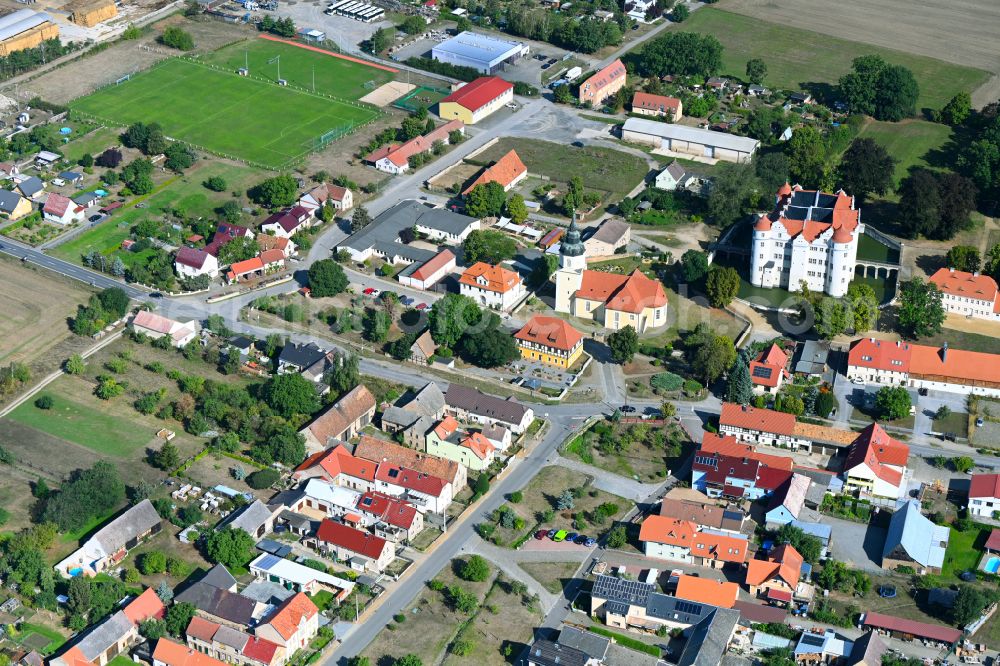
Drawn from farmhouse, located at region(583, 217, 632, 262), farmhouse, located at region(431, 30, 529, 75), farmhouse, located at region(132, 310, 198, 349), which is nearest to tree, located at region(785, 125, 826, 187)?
farmhouse, located at region(583, 217, 632, 262)

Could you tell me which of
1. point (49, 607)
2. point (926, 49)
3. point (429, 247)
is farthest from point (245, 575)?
point (926, 49)

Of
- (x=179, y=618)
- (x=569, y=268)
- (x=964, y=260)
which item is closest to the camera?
(x=179, y=618)

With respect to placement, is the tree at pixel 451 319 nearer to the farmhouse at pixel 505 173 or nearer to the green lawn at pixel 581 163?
the farmhouse at pixel 505 173

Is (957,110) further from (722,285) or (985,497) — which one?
(985,497)

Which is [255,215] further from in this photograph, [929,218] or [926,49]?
[926,49]

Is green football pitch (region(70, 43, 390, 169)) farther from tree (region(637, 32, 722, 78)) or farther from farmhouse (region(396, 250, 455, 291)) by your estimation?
tree (region(637, 32, 722, 78))

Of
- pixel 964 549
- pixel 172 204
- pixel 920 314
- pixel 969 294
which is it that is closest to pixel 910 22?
pixel 969 294
